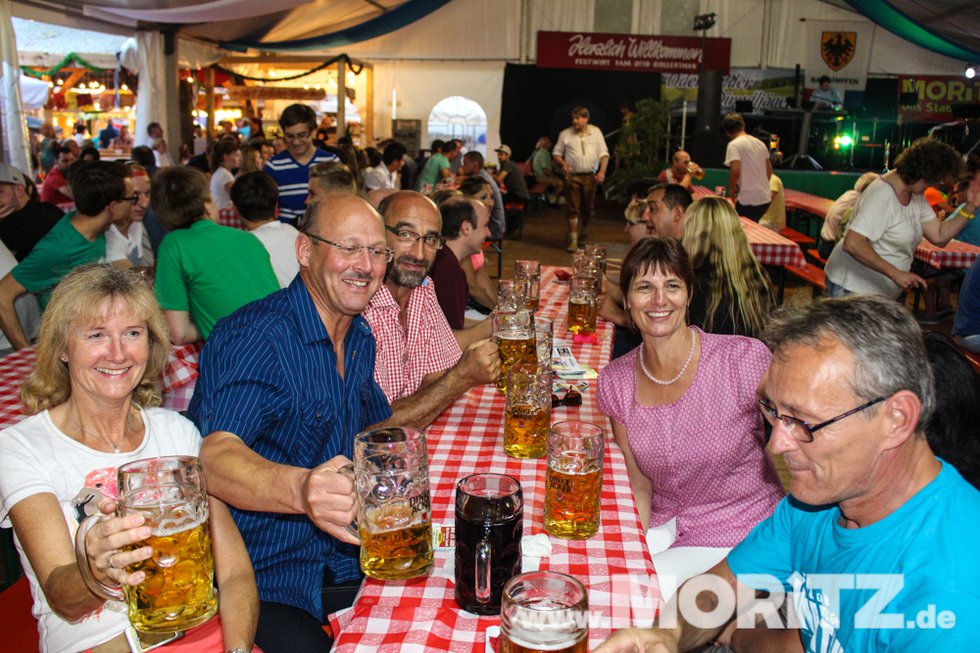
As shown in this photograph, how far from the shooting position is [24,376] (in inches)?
97.0

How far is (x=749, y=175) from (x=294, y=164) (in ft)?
16.4

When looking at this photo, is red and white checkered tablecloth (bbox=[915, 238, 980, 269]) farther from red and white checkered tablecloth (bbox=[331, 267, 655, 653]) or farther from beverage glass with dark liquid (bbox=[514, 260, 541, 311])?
red and white checkered tablecloth (bbox=[331, 267, 655, 653])

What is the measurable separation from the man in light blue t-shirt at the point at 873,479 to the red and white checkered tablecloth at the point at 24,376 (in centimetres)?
173

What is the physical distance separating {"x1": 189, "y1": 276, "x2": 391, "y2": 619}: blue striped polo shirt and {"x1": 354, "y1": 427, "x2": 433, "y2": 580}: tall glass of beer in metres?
0.46

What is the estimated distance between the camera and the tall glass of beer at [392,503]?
1.17 meters

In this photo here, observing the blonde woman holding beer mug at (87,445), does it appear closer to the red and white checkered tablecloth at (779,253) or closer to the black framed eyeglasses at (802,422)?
the black framed eyeglasses at (802,422)

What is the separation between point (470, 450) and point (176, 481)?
0.92 metres

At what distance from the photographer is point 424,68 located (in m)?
16.0

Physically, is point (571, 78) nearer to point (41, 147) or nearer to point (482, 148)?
point (482, 148)

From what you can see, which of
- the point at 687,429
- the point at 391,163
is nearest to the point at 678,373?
the point at 687,429

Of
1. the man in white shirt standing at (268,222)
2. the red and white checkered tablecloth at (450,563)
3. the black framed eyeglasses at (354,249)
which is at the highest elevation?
the black framed eyeglasses at (354,249)

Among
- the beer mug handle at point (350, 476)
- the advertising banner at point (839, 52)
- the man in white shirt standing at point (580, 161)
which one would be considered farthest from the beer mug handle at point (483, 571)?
the advertising banner at point (839, 52)

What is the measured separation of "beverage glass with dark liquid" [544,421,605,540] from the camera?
147 cm

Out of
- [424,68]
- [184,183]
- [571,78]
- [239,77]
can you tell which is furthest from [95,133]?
[184,183]
